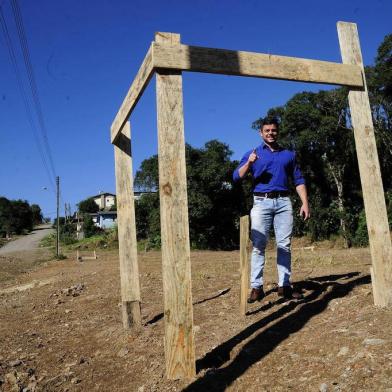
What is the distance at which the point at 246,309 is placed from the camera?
4.24 meters

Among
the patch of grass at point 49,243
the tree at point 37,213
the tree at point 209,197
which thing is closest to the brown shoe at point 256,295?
the tree at point 209,197

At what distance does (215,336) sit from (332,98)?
702 inches

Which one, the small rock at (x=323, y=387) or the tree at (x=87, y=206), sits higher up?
the tree at (x=87, y=206)

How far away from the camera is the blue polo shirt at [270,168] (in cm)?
428

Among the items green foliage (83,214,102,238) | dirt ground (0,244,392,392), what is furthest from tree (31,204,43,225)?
dirt ground (0,244,392,392)

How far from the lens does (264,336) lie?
353 cm

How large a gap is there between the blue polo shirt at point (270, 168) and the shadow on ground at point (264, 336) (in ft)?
3.87

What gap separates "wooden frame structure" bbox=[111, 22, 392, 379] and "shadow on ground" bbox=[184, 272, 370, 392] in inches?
8.1

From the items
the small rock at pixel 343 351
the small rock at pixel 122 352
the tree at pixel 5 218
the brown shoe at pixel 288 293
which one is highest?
the tree at pixel 5 218

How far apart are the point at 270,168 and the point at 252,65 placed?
4.05 feet

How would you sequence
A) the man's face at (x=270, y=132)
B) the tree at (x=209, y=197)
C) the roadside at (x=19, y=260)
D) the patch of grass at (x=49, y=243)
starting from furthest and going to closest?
the patch of grass at (x=49, y=243)
the tree at (x=209, y=197)
the roadside at (x=19, y=260)
the man's face at (x=270, y=132)

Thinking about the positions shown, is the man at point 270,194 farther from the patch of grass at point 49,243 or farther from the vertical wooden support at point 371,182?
the patch of grass at point 49,243

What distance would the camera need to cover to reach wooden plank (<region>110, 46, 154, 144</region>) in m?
3.17

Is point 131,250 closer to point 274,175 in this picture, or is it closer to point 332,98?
point 274,175
